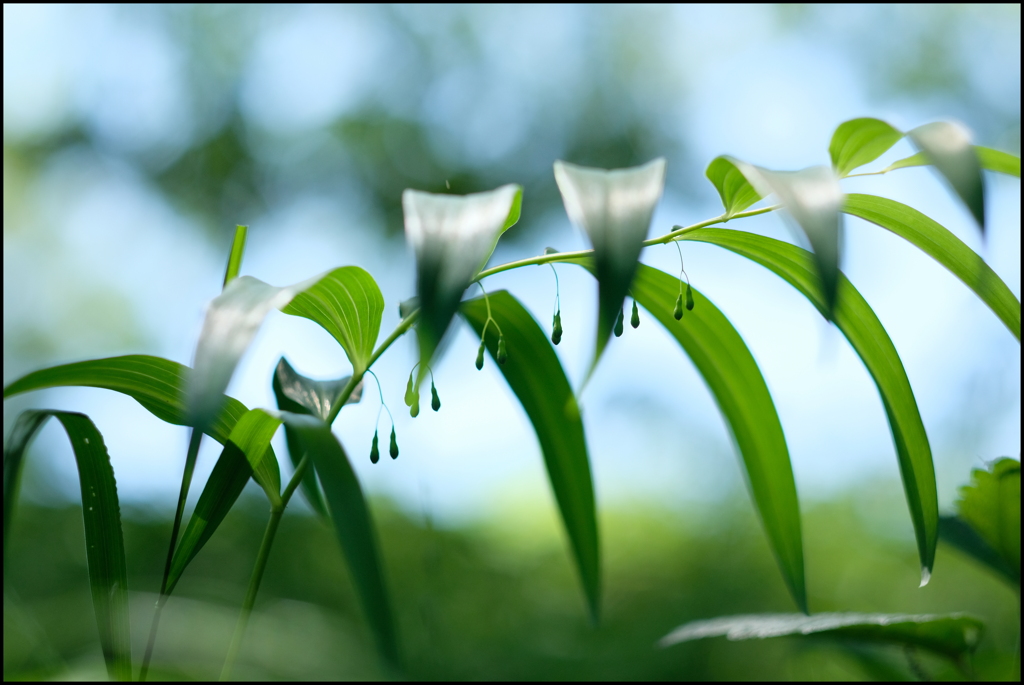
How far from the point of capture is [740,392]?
399mm

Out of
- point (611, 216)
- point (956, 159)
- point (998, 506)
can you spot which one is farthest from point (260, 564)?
point (998, 506)

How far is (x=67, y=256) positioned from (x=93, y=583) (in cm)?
338

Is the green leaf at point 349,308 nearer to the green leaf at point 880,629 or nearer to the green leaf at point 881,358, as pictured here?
the green leaf at point 881,358

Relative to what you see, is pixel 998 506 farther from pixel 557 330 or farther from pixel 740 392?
pixel 557 330

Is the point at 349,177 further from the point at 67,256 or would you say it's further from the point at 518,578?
the point at 518,578

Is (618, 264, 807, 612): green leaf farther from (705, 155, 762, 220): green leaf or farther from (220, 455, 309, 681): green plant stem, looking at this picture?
(220, 455, 309, 681): green plant stem

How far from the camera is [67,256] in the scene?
3051 millimetres

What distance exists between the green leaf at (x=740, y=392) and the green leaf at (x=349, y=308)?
16 centimetres

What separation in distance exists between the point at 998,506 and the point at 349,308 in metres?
0.55

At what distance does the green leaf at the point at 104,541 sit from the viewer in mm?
322

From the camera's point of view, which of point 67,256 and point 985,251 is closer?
point 985,251

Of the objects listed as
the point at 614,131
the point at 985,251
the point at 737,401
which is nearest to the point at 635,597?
the point at 737,401

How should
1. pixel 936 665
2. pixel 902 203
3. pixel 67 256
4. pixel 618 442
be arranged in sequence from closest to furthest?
pixel 902 203, pixel 936 665, pixel 618 442, pixel 67 256

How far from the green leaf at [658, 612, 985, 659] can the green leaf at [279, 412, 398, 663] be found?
36cm
